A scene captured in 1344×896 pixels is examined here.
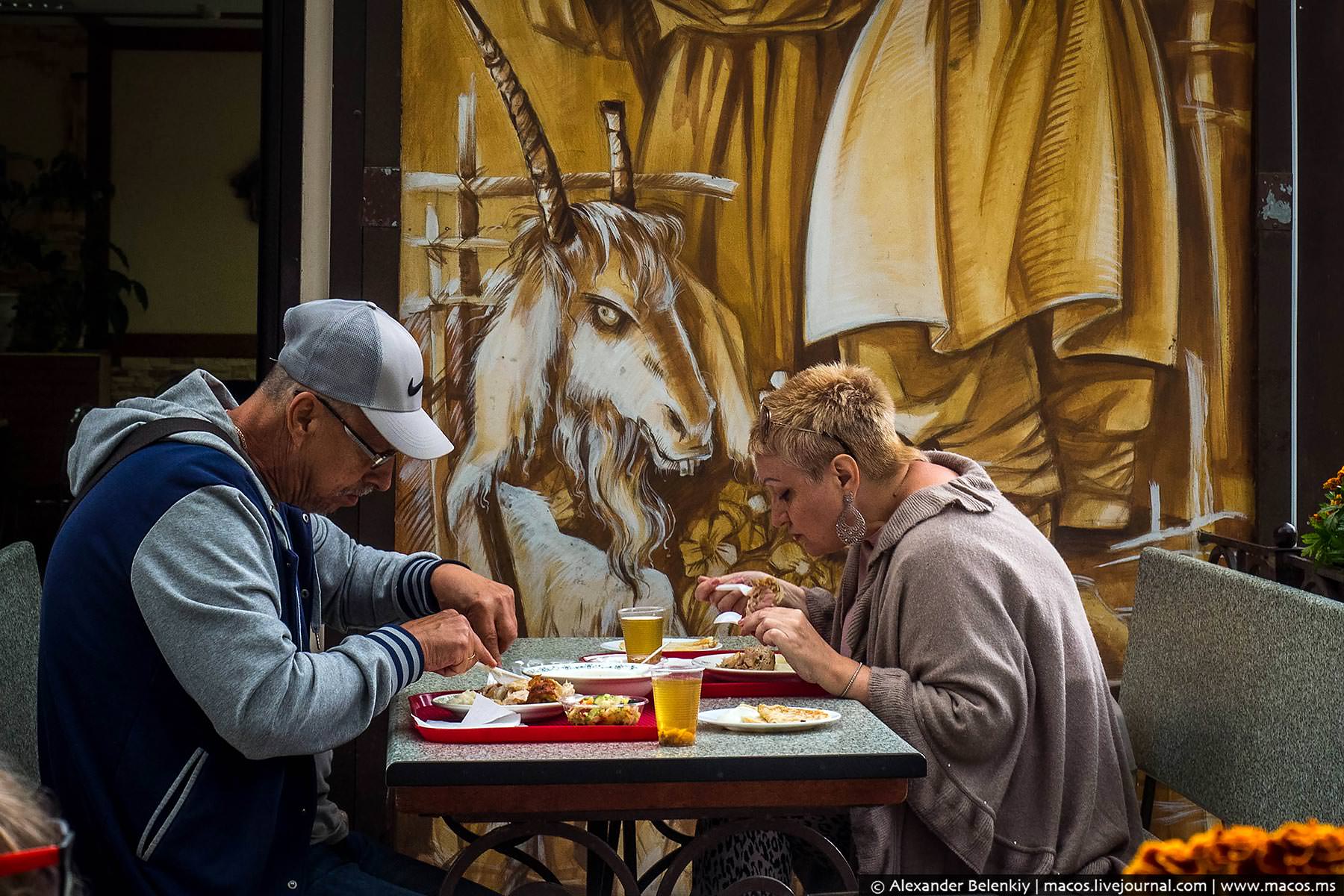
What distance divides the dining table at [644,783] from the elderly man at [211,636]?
6.4 inches

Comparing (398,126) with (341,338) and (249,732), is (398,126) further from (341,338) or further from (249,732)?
(249,732)

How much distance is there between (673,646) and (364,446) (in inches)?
42.4

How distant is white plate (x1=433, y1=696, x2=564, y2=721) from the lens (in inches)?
88.6

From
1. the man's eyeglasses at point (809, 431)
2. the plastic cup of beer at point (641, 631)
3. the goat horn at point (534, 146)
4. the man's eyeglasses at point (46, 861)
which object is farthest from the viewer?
the goat horn at point (534, 146)

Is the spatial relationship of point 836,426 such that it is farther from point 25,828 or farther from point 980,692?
point 25,828

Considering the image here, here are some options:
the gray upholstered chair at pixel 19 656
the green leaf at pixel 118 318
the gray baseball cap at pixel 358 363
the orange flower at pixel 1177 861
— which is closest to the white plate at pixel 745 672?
the gray baseball cap at pixel 358 363

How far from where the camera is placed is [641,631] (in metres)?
2.78

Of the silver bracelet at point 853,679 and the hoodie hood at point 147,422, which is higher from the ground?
the hoodie hood at point 147,422

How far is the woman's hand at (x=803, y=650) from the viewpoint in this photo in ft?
7.91

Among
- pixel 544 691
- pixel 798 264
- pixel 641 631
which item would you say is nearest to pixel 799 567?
pixel 798 264

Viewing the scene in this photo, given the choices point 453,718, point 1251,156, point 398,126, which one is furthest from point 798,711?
point 1251,156

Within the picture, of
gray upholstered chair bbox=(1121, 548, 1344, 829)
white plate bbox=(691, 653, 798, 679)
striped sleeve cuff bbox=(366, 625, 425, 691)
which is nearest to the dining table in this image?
striped sleeve cuff bbox=(366, 625, 425, 691)

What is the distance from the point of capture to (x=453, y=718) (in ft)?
7.51

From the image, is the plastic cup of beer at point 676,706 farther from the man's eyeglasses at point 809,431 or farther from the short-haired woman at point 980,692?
the man's eyeglasses at point 809,431
